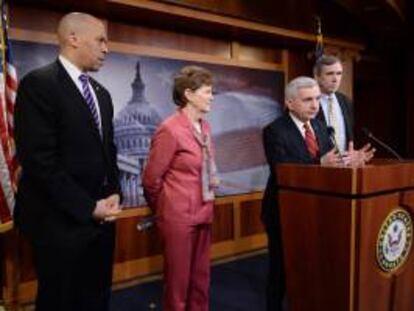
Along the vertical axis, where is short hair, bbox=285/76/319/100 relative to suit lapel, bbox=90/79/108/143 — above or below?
above

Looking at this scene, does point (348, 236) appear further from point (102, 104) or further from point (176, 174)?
point (102, 104)

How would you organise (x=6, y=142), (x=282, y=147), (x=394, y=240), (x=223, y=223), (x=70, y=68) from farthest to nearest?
(x=223, y=223)
(x=6, y=142)
(x=282, y=147)
(x=394, y=240)
(x=70, y=68)

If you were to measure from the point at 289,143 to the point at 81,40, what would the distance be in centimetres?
104

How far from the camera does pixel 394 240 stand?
1923 mm

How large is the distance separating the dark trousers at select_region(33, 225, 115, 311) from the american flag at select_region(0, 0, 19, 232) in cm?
99

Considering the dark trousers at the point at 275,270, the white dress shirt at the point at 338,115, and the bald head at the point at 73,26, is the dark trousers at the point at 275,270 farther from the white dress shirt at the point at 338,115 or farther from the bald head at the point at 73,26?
the bald head at the point at 73,26

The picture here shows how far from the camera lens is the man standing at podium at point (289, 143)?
7.23ft

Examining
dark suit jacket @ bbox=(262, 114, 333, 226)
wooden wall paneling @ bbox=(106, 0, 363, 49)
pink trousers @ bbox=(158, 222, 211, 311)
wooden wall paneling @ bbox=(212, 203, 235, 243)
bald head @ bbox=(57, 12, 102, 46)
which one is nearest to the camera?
bald head @ bbox=(57, 12, 102, 46)

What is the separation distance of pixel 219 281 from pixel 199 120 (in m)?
1.66

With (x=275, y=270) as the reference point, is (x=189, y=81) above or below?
above

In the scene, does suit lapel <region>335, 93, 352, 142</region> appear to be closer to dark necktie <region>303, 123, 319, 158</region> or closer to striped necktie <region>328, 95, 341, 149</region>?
striped necktie <region>328, 95, 341, 149</region>

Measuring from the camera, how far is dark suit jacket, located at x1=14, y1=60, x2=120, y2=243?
5.48ft

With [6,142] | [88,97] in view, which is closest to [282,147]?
[88,97]

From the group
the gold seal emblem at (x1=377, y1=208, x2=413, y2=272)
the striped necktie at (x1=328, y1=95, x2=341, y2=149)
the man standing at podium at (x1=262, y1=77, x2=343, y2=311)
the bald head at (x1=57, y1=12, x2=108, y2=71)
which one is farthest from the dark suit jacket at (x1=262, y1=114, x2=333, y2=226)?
the bald head at (x1=57, y1=12, x2=108, y2=71)
